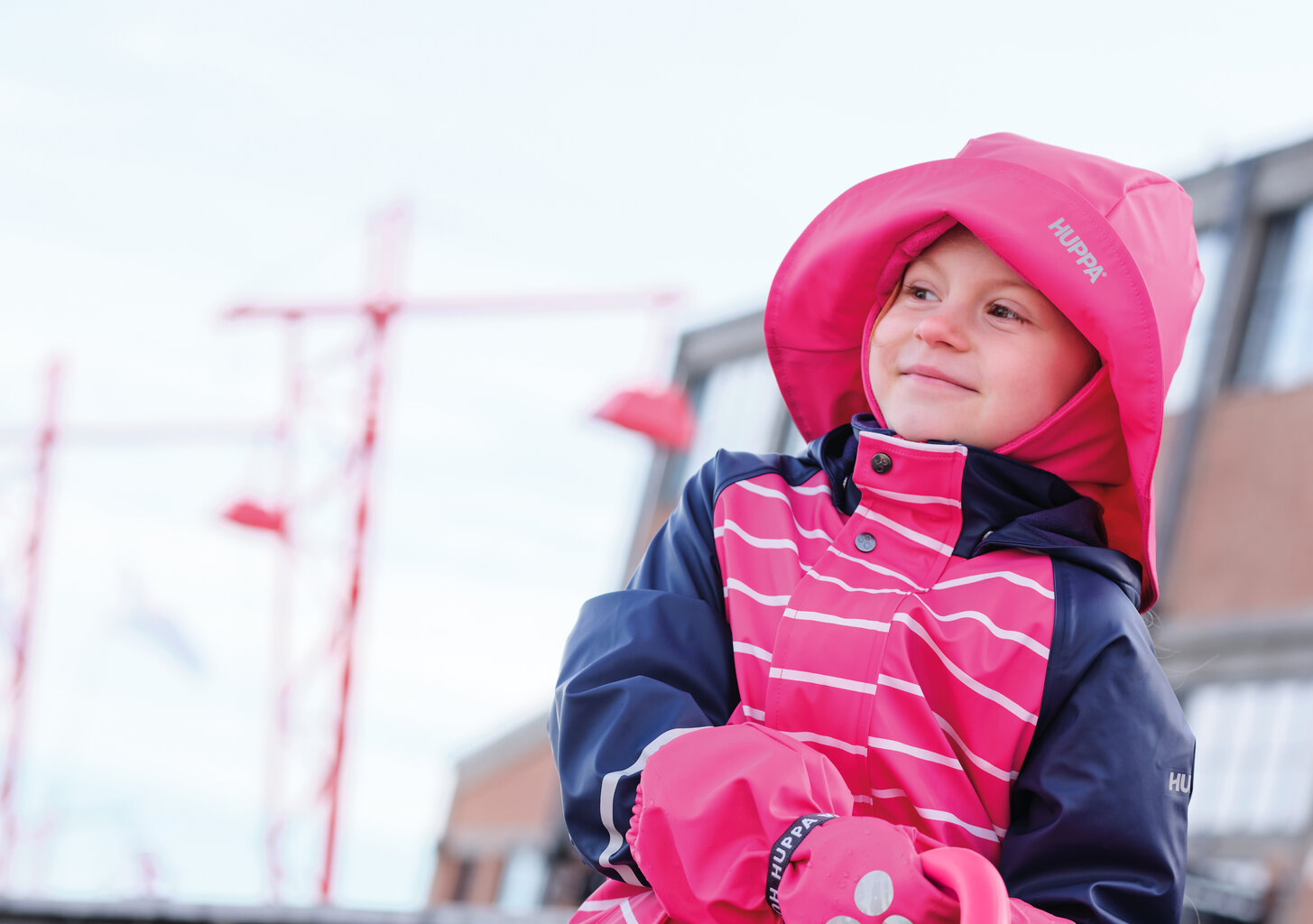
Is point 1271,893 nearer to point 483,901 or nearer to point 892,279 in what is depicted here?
point 892,279

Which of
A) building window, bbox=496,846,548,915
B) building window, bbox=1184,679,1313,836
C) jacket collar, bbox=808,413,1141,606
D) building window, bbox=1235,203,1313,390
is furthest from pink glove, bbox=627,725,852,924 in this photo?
building window, bbox=496,846,548,915

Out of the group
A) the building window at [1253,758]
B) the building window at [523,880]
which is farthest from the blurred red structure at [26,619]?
the building window at [1253,758]

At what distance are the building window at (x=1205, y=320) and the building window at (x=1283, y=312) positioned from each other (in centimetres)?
30

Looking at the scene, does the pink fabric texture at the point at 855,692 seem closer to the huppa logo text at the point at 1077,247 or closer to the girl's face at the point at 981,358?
the girl's face at the point at 981,358

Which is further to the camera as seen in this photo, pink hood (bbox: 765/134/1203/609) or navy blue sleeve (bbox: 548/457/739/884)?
pink hood (bbox: 765/134/1203/609)

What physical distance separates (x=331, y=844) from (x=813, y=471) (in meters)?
15.9

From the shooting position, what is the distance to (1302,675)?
10.6 metres

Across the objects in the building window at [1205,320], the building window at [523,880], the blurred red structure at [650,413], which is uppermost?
the building window at [1205,320]

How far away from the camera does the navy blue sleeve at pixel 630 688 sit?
1500 mm

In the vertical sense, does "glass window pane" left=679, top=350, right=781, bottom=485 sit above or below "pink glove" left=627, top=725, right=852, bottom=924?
below

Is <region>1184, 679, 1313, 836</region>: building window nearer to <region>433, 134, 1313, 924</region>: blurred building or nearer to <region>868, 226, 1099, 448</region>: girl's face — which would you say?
<region>433, 134, 1313, 924</region>: blurred building

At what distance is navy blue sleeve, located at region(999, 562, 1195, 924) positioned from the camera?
1434mm

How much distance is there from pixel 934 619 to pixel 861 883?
0.36 metres

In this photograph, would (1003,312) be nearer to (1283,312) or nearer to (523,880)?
(1283,312)
